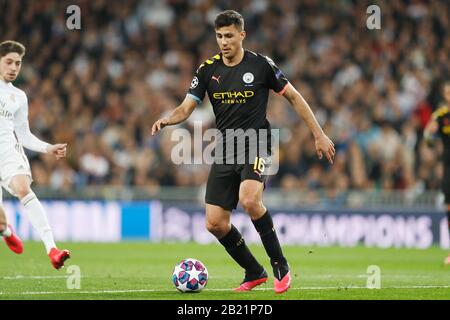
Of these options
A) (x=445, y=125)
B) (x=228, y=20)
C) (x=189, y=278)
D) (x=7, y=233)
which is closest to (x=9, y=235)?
(x=7, y=233)

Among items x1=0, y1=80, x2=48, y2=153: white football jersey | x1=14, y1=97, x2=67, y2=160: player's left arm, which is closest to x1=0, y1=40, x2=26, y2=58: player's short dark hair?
x1=0, y1=80, x2=48, y2=153: white football jersey

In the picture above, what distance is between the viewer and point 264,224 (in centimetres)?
934

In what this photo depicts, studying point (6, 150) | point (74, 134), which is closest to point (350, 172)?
point (74, 134)

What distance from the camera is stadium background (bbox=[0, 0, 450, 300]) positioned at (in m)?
19.5

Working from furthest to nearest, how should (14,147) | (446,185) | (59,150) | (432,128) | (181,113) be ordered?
1. (446,185)
2. (432,128)
3. (14,147)
4. (59,150)
5. (181,113)

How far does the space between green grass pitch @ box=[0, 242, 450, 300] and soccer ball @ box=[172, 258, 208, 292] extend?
104 millimetres

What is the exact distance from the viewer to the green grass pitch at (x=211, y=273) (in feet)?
30.4

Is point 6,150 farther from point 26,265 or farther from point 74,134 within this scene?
point 74,134

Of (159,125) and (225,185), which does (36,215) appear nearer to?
(159,125)

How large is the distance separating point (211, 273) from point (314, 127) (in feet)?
11.8

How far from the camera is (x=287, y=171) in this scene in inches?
794

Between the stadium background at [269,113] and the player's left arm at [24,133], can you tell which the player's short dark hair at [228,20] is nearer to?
the player's left arm at [24,133]

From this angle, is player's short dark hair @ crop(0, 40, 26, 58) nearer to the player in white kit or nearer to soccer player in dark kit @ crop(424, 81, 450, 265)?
the player in white kit

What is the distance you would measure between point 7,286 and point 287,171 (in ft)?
35.7
